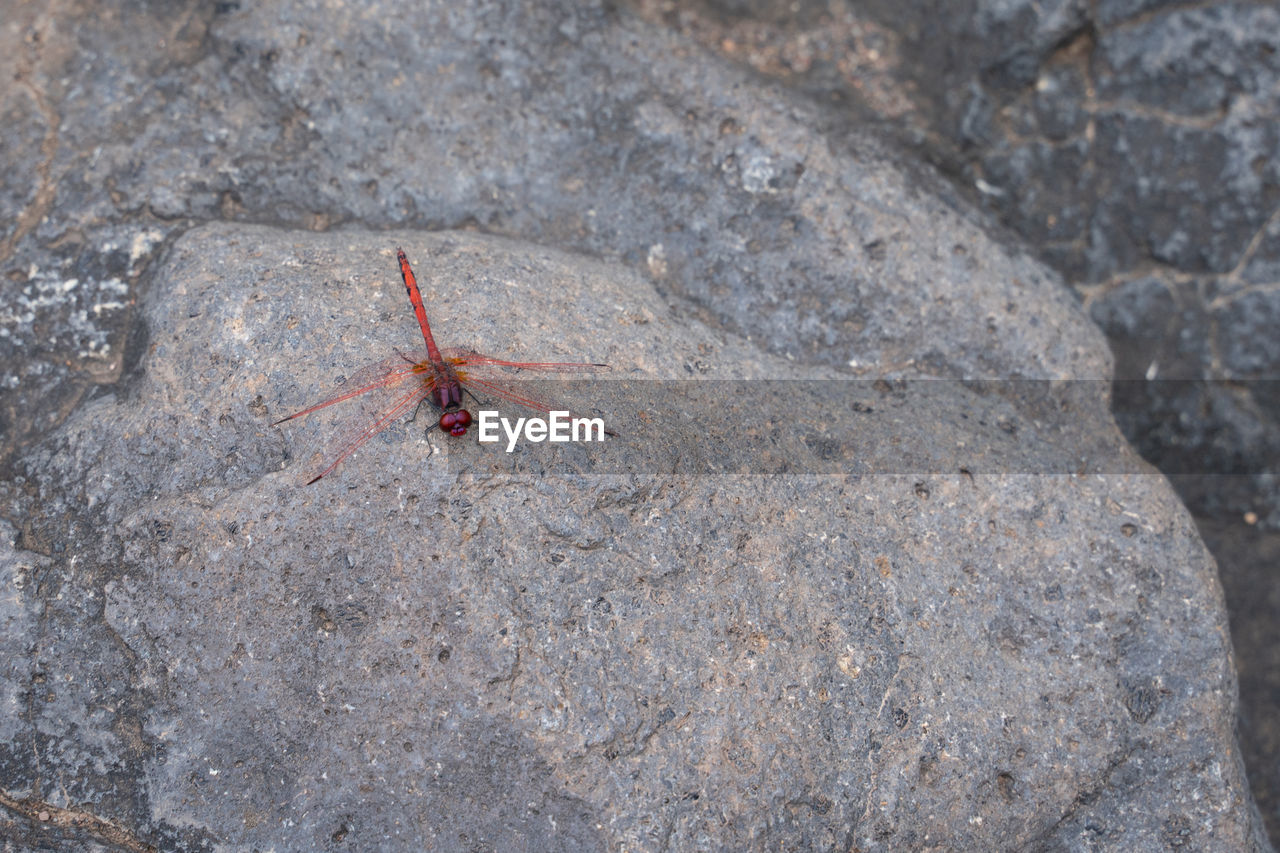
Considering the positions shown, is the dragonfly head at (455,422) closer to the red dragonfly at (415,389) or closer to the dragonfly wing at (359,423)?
the red dragonfly at (415,389)

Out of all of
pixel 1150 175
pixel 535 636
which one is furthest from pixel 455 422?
pixel 1150 175

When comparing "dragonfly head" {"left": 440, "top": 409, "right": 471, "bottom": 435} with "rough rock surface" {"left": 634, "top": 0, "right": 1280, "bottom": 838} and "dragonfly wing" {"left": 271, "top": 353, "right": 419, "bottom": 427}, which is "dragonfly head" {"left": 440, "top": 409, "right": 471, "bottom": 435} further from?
"rough rock surface" {"left": 634, "top": 0, "right": 1280, "bottom": 838}

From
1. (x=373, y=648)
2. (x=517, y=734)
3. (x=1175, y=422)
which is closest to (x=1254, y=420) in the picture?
(x=1175, y=422)

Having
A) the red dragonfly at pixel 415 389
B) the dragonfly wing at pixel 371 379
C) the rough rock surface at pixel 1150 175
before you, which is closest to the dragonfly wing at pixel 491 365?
the red dragonfly at pixel 415 389

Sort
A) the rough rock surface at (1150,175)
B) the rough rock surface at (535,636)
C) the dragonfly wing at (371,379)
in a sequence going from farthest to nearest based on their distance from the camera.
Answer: the rough rock surface at (1150,175) → the dragonfly wing at (371,379) → the rough rock surface at (535,636)

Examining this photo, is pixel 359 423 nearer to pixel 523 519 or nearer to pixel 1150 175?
pixel 523 519
